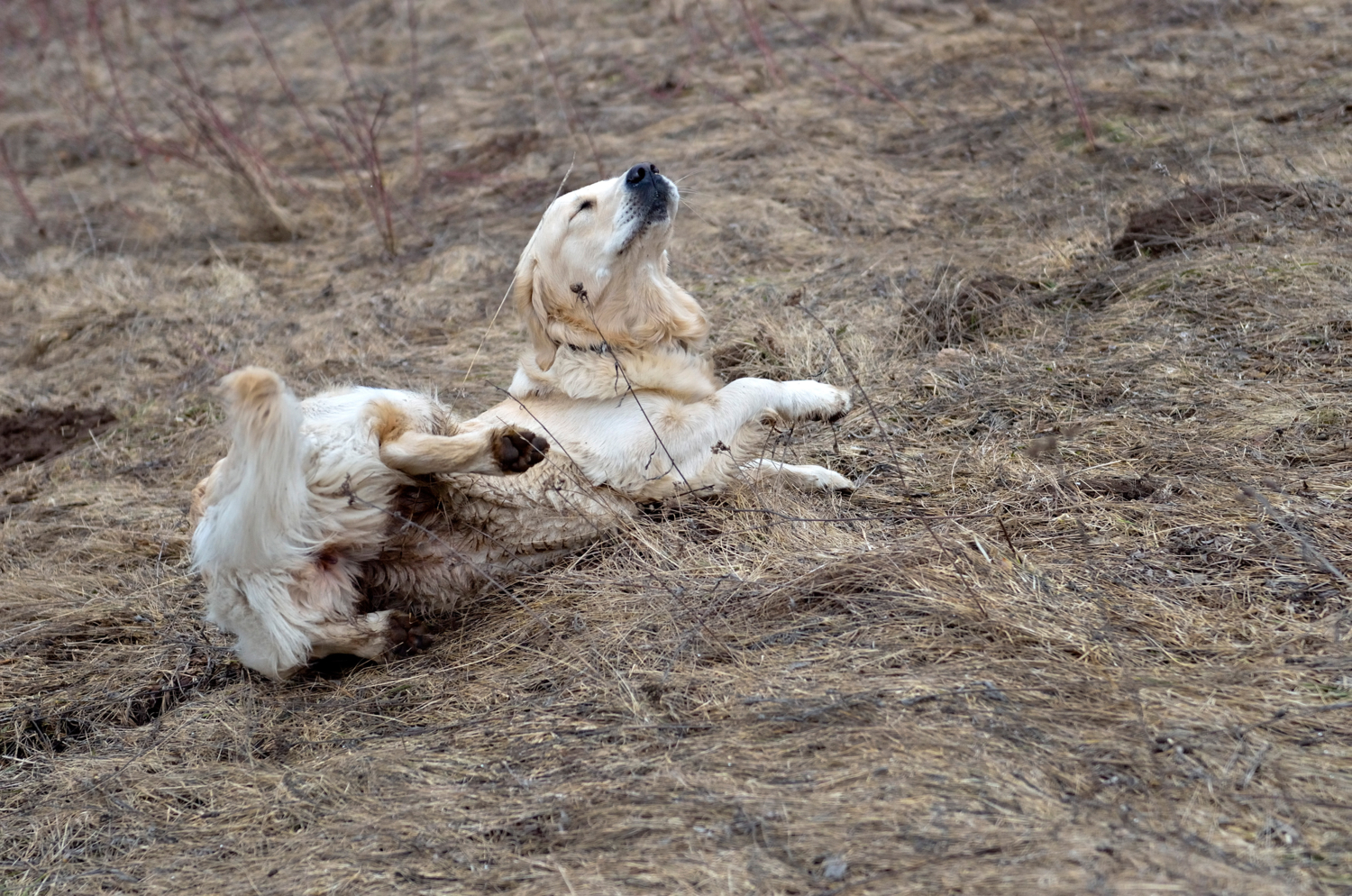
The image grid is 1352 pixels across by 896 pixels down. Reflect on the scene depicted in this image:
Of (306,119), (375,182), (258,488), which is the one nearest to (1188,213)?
(258,488)

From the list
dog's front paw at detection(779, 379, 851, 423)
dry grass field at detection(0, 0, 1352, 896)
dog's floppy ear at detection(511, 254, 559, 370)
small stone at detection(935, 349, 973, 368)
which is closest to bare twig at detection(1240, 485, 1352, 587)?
dry grass field at detection(0, 0, 1352, 896)

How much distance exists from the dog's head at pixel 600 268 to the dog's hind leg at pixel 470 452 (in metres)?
0.69

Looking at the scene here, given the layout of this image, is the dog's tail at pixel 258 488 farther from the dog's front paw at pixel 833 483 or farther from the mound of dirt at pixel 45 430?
the mound of dirt at pixel 45 430

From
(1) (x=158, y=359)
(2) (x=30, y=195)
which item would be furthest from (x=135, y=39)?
(1) (x=158, y=359)

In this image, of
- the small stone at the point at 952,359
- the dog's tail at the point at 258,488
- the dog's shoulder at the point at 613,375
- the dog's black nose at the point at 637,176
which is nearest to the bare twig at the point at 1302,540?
the small stone at the point at 952,359

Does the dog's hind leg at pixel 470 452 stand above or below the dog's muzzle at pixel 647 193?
below

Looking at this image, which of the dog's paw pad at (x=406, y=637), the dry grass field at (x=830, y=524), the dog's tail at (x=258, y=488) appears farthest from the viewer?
the dog's paw pad at (x=406, y=637)

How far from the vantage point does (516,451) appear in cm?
348

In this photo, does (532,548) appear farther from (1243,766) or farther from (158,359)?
(158,359)

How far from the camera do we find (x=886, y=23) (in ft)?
32.5

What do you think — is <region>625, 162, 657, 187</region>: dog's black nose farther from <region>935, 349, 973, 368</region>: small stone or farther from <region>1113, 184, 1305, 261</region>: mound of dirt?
<region>1113, 184, 1305, 261</region>: mound of dirt

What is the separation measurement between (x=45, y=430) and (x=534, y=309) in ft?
11.9

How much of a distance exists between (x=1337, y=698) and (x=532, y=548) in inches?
95.3

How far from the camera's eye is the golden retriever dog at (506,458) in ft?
11.1
